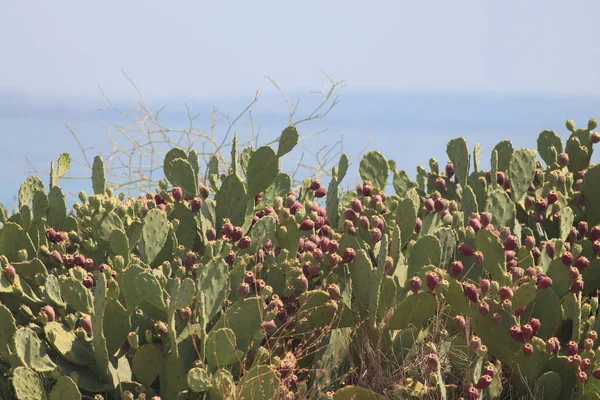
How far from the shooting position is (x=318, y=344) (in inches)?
155

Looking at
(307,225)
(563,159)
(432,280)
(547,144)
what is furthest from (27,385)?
(547,144)

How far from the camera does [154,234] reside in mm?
4102

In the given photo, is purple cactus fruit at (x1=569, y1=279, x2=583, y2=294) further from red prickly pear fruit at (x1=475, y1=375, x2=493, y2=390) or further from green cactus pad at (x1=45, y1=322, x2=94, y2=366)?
green cactus pad at (x1=45, y1=322, x2=94, y2=366)

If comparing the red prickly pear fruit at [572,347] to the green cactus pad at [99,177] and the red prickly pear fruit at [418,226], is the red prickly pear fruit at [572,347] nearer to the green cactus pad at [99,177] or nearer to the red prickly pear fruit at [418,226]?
the red prickly pear fruit at [418,226]

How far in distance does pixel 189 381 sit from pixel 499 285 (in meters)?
1.49

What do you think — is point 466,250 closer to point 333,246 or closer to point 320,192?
point 333,246

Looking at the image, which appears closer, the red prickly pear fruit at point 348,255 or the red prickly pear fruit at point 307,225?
the red prickly pear fruit at point 348,255

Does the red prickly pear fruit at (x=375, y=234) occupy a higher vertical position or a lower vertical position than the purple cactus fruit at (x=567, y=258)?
higher

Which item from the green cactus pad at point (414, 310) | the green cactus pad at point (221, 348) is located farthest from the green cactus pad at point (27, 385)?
the green cactus pad at point (414, 310)

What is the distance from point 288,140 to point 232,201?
1.55 ft

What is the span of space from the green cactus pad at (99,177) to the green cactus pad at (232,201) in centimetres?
91

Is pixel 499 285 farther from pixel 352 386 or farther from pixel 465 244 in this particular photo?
pixel 352 386

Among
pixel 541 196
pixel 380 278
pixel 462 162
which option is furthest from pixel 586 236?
pixel 380 278

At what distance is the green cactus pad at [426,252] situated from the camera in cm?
396
